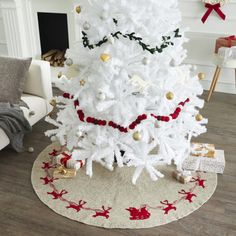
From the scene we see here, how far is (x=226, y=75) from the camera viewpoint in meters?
3.95

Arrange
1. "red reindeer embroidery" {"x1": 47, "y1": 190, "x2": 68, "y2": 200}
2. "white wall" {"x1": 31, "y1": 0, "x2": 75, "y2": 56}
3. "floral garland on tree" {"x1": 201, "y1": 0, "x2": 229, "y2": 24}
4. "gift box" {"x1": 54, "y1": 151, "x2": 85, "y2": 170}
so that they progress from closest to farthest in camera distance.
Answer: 1. "red reindeer embroidery" {"x1": 47, "y1": 190, "x2": 68, "y2": 200}
2. "gift box" {"x1": 54, "y1": 151, "x2": 85, "y2": 170}
3. "floral garland on tree" {"x1": 201, "y1": 0, "x2": 229, "y2": 24}
4. "white wall" {"x1": 31, "y1": 0, "x2": 75, "y2": 56}

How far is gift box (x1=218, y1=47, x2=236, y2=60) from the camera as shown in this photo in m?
3.47

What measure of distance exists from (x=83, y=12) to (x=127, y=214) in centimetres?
133

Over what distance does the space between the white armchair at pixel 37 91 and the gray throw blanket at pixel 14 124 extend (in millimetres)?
102

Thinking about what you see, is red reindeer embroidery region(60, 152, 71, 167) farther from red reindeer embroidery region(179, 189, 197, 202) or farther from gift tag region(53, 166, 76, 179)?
red reindeer embroidery region(179, 189, 197, 202)

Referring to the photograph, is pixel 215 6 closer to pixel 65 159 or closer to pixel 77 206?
pixel 65 159

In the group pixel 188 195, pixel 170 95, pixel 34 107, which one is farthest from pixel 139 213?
pixel 34 107

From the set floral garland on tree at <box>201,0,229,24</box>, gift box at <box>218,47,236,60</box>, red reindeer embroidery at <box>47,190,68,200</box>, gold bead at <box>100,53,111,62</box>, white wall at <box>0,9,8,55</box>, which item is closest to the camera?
gold bead at <box>100,53,111,62</box>

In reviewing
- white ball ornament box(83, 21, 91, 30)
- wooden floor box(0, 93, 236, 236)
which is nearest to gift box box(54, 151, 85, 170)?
wooden floor box(0, 93, 236, 236)

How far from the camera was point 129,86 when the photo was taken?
2055 mm

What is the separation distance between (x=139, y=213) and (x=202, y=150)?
802 millimetres

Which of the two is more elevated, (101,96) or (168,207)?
(101,96)

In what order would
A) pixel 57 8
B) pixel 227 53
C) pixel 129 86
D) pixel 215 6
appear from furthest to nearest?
pixel 57 8 → pixel 215 6 → pixel 227 53 → pixel 129 86

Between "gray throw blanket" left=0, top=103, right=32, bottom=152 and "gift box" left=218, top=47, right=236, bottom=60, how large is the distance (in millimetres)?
2122
